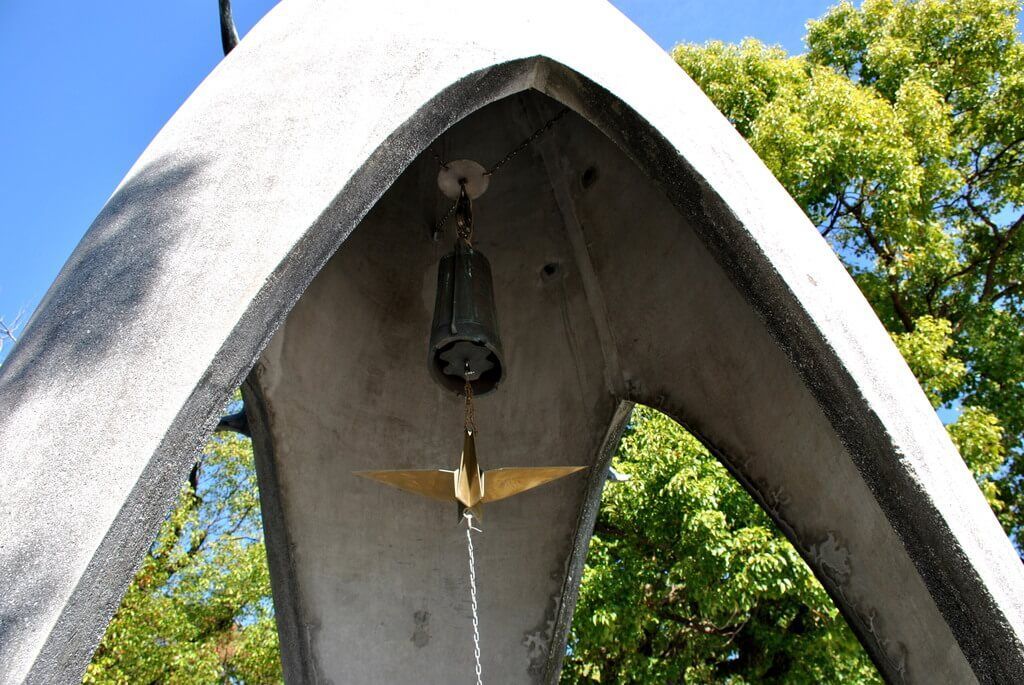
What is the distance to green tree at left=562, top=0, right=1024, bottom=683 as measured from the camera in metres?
7.54

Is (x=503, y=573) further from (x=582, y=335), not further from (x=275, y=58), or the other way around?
(x=275, y=58)

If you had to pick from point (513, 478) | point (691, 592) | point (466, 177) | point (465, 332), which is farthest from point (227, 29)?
point (691, 592)

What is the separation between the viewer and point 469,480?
349 cm

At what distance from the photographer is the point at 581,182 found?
174 inches

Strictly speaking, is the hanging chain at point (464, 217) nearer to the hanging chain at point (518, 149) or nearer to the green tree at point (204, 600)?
the hanging chain at point (518, 149)

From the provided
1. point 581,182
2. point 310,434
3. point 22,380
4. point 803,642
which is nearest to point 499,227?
point 581,182

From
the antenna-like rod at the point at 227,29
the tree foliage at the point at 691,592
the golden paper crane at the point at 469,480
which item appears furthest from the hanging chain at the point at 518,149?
the tree foliage at the point at 691,592

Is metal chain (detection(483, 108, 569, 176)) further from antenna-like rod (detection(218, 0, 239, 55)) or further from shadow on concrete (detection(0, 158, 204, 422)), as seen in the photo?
shadow on concrete (detection(0, 158, 204, 422))

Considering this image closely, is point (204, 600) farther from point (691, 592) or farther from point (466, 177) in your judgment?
point (466, 177)

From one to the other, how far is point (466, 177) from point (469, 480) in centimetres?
157

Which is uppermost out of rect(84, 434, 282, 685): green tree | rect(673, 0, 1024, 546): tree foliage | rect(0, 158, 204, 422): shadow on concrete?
rect(673, 0, 1024, 546): tree foliage

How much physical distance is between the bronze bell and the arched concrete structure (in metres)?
0.63

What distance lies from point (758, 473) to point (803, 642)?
189 inches

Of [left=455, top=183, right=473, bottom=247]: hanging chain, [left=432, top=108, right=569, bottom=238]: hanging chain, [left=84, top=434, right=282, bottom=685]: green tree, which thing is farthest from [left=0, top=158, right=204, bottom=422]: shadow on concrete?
[left=84, top=434, right=282, bottom=685]: green tree
